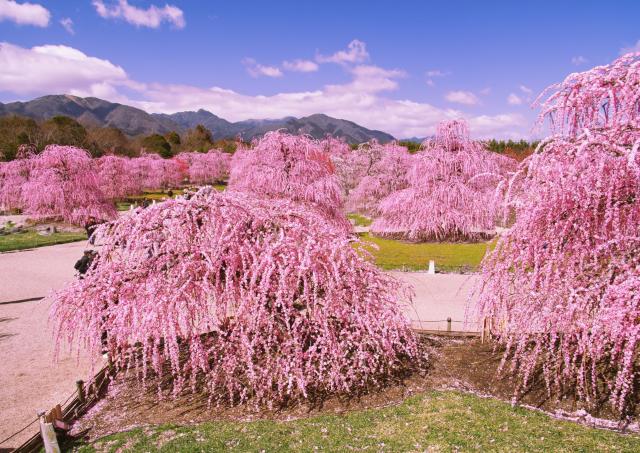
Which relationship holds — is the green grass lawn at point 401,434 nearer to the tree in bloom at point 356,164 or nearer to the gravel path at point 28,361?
the gravel path at point 28,361

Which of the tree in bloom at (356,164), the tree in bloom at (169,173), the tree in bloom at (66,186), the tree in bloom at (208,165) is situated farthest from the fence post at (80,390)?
the tree in bloom at (208,165)

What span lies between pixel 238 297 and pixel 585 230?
541 cm

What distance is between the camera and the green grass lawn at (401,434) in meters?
5.79

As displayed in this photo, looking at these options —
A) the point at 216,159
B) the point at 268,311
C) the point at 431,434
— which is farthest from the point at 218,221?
the point at 216,159

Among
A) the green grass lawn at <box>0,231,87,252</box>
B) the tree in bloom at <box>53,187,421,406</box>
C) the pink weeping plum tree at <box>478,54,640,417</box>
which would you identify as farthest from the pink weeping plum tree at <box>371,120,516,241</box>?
the green grass lawn at <box>0,231,87,252</box>

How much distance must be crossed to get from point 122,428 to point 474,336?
7.62m

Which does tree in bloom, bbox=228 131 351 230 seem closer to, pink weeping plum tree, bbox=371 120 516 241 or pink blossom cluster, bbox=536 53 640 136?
pink weeping plum tree, bbox=371 120 516 241

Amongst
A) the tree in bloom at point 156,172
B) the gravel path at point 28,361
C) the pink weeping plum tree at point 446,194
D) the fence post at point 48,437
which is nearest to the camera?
the fence post at point 48,437

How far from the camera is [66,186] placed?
27.2 meters

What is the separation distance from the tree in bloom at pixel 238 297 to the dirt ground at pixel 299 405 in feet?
0.97

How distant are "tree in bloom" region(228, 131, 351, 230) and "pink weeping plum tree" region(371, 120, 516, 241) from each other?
290 inches

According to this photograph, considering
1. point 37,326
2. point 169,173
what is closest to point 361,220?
point 37,326

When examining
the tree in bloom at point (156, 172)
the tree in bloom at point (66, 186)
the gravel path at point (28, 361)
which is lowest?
the gravel path at point (28, 361)

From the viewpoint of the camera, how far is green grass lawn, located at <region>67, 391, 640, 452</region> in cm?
579
